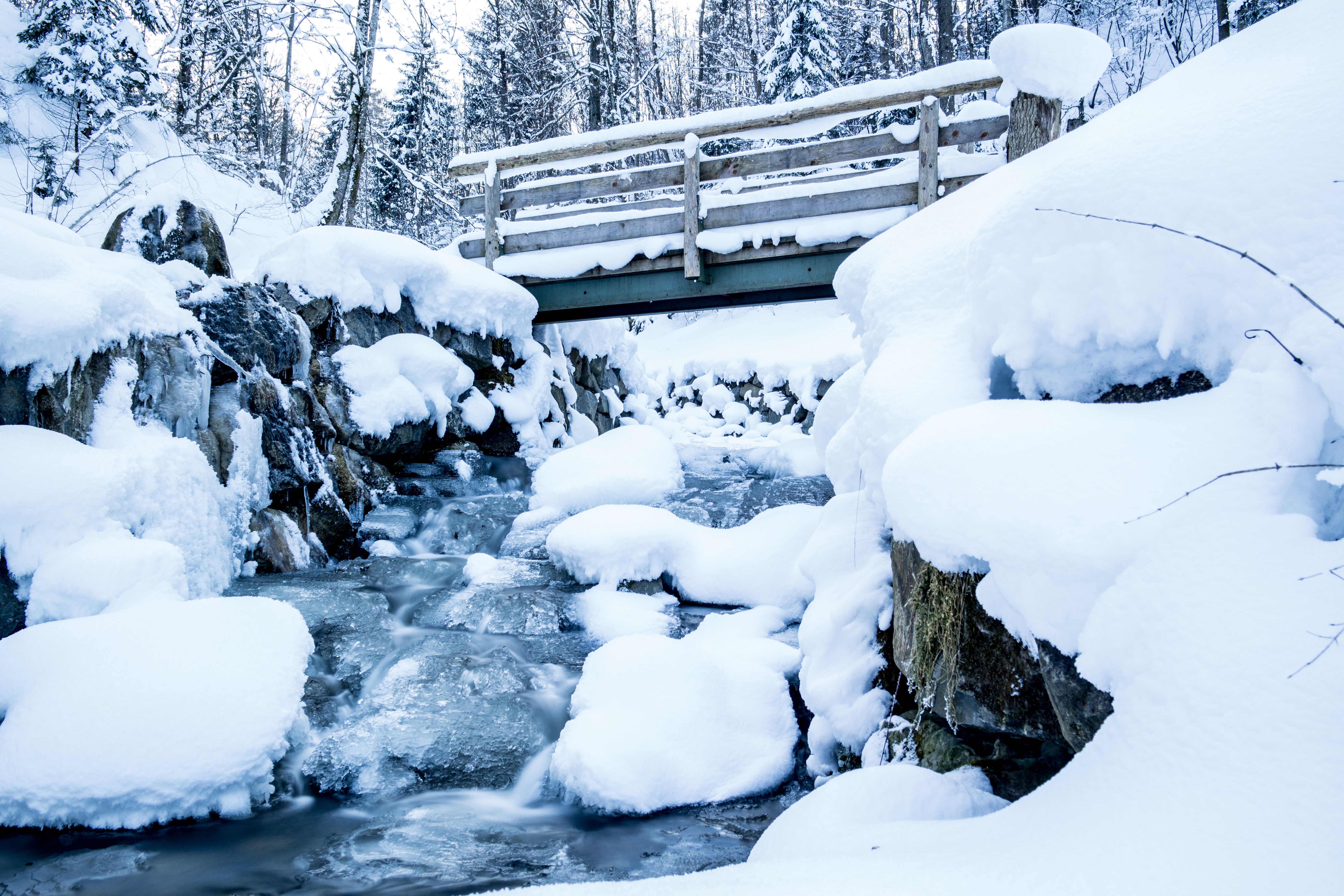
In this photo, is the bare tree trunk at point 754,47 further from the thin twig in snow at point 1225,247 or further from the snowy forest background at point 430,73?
the thin twig in snow at point 1225,247

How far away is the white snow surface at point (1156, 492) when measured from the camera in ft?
4.43

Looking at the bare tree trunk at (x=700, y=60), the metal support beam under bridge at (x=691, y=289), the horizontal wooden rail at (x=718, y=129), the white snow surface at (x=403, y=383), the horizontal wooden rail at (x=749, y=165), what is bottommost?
the white snow surface at (x=403, y=383)

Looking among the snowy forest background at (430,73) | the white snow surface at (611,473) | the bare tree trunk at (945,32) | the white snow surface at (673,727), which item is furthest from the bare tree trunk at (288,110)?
the bare tree trunk at (945,32)

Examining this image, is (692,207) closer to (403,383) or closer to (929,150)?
(929,150)

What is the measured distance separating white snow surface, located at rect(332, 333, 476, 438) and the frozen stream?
2.07m

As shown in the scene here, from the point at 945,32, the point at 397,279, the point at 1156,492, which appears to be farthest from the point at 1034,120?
the point at 945,32

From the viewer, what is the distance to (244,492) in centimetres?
569

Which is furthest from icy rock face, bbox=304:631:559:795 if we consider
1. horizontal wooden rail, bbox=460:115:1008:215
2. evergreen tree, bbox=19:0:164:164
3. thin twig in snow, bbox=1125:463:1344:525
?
evergreen tree, bbox=19:0:164:164

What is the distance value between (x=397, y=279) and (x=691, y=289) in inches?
127

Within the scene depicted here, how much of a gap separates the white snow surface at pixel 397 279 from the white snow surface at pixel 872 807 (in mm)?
6970

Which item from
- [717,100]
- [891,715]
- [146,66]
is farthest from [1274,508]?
[717,100]

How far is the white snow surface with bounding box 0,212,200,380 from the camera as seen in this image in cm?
429

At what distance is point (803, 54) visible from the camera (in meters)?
21.0

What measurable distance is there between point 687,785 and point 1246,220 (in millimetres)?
2910
